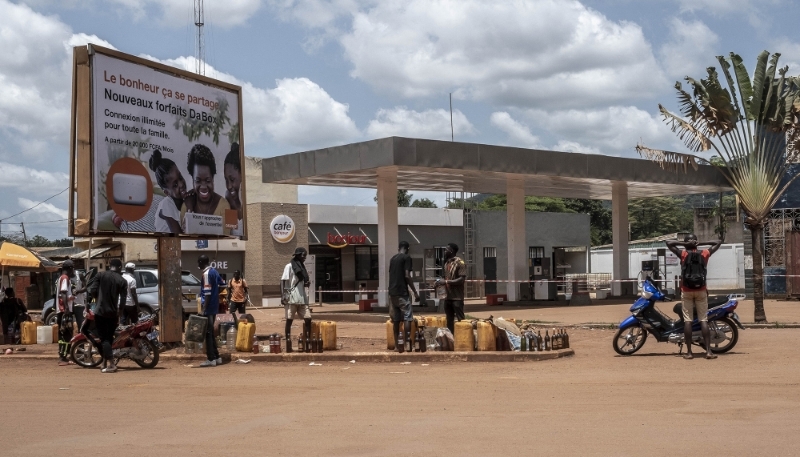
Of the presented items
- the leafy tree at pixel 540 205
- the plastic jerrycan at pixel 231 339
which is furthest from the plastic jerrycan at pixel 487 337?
the leafy tree at pixel 540 205

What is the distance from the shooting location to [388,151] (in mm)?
25531

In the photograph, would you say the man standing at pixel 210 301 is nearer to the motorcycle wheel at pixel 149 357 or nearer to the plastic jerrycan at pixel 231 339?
the motorcycle wheel at pixel 149 357

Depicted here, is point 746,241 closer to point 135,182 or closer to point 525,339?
point 525,339

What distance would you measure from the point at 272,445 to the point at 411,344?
767cm

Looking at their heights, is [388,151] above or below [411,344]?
above

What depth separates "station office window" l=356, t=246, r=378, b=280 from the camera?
42.0 m

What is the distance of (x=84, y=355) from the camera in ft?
50.5

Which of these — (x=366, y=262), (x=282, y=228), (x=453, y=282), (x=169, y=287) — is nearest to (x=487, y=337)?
(x=453, y=282)

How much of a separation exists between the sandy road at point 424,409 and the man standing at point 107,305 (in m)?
0.44

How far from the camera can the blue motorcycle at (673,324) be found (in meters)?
13.9

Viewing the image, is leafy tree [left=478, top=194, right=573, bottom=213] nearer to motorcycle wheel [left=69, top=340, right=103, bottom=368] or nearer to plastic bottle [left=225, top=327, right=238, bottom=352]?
plastic bottle [left=225, top=327, right=238, bottom=352]

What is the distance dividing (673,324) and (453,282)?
11.8 ft


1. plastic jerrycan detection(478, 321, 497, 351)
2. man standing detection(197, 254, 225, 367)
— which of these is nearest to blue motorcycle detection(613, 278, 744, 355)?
plastic jerrycan detection(478, 321, 497, 351)

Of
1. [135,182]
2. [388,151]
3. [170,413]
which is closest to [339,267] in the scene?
[388,151]
